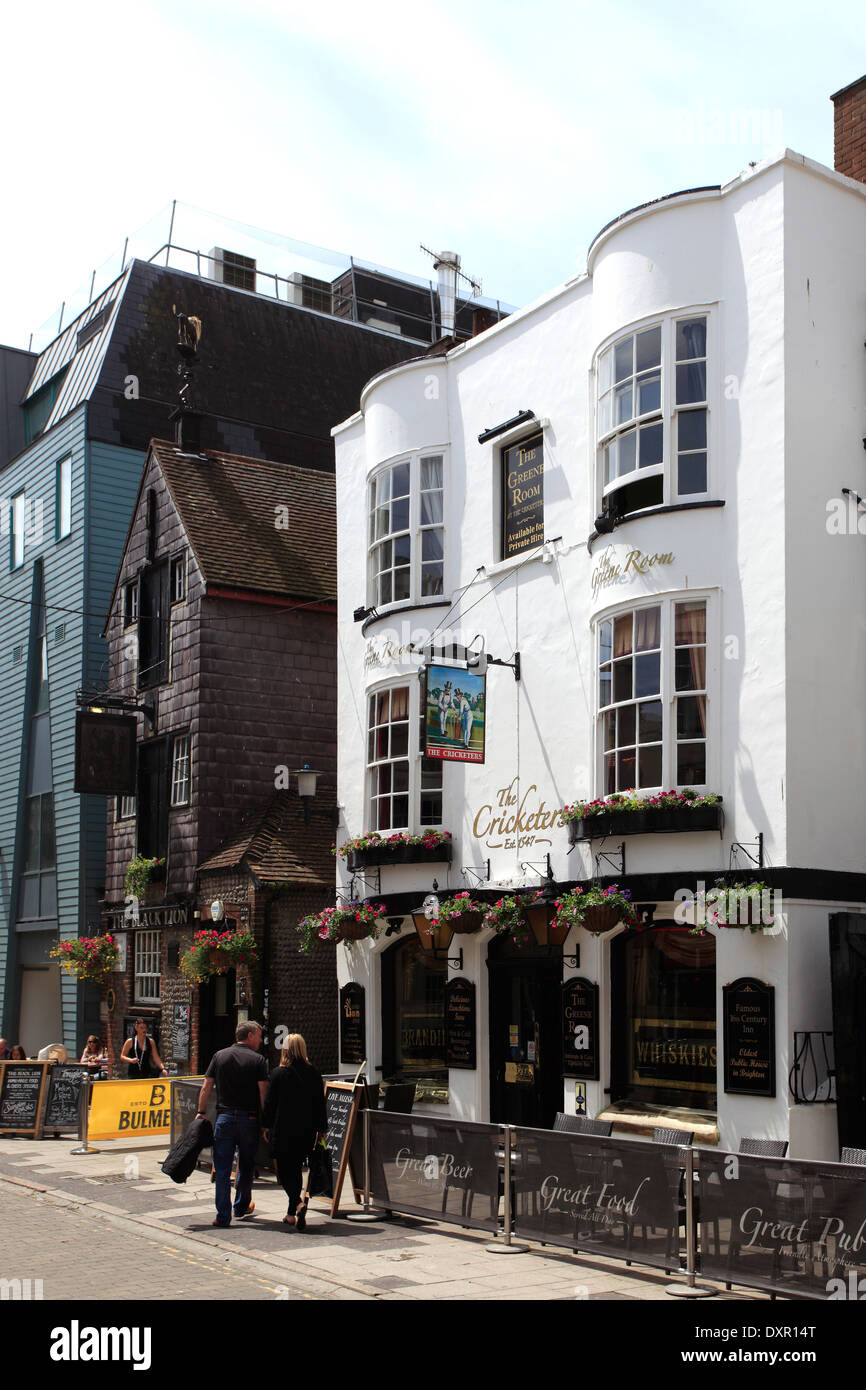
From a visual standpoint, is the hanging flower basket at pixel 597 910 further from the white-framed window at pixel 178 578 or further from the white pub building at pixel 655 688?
the white-framed window at pixel 178 578

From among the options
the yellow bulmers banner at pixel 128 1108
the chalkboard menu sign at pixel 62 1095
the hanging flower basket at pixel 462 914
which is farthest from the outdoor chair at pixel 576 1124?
the chalkboard menu sign at pixel 62 1095

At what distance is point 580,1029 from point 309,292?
24.3 metres

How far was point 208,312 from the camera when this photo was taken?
31406 millimetres

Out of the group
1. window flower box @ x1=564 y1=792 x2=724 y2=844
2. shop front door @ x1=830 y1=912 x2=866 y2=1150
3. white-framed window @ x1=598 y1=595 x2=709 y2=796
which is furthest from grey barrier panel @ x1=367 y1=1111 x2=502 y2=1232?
white-framed window @ x1=598 y1=595 x2=709 y2=796

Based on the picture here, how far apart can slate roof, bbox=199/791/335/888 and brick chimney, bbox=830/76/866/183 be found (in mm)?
11888

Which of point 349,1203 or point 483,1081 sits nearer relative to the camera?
point 349,1203

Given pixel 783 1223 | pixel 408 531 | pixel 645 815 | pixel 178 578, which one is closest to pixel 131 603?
pixel 178 578

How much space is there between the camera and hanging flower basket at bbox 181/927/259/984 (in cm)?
2055

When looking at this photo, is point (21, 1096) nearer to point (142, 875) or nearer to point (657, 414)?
point (142, 875)

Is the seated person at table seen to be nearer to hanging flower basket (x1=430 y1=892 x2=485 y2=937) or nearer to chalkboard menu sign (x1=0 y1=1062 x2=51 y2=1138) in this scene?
chalkboard menu sign (x1=0 y1=1062 x2=51 y2=1138)

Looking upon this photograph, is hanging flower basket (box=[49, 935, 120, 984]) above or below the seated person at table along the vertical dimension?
above

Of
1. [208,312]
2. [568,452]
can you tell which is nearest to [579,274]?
[568,452]
